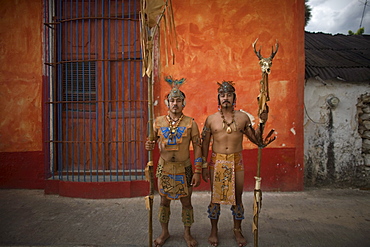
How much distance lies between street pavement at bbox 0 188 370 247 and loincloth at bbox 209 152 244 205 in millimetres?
592

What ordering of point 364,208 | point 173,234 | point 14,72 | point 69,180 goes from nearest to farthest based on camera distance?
point 173,234 → point 364,208 → point 69,180 → point 14,72

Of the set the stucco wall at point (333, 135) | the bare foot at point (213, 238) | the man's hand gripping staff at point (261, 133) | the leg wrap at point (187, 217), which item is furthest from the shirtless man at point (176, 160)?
the stucco wall at point (333, 135)

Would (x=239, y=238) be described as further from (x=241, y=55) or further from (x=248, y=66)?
(x=241, y=55)

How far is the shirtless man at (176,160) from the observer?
10.3 ft

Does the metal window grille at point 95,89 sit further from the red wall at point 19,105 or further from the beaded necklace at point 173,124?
the beaded necklace at point 173,124

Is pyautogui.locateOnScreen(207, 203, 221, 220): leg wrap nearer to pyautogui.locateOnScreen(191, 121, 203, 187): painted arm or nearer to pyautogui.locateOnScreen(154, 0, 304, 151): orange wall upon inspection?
pyautogui.locateOnScreen(191, 121, 203, 187): painted arm

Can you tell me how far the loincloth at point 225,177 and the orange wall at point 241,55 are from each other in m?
1.98

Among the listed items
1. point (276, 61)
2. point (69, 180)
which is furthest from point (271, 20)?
point (69, 180)

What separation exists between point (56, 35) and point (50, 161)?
2.61 meters

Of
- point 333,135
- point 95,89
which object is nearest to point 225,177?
point 95,89

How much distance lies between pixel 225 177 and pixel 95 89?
344cm

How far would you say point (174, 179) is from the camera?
10.3ft

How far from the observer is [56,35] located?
5227 millimetres

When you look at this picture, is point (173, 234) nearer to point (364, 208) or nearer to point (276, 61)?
point (364, 208)
